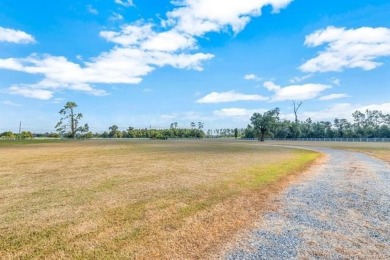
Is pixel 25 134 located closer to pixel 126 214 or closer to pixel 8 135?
pixel 8 135

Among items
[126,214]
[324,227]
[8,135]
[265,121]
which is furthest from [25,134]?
[324,227]

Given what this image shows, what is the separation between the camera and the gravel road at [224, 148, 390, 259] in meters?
4.75

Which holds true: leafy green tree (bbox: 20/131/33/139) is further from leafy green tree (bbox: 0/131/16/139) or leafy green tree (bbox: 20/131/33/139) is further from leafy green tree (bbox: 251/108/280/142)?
leafy green tree (bbox: 251/108/280/142)

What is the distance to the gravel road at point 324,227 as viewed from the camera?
4754 millimetres

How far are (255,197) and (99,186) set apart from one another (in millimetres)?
5489

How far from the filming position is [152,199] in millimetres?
8312

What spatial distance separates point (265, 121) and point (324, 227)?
7742 cm

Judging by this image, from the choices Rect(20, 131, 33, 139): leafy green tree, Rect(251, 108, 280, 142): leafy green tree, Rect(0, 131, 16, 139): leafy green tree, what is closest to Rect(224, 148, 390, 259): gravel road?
Rect(251, 108, 280, 142): leafy green tree

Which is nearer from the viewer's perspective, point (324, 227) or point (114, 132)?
point (324, 227)

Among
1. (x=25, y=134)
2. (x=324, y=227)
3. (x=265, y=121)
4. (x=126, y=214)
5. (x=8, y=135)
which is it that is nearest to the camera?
(x=324, y=227)

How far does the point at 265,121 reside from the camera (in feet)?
267

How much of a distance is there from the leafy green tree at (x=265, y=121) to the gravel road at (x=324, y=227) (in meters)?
72.5

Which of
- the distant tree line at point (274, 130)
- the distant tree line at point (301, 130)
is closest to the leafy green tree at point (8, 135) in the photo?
the distant tree line at point (274, 130)

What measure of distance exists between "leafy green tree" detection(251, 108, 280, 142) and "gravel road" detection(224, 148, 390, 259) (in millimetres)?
72535
